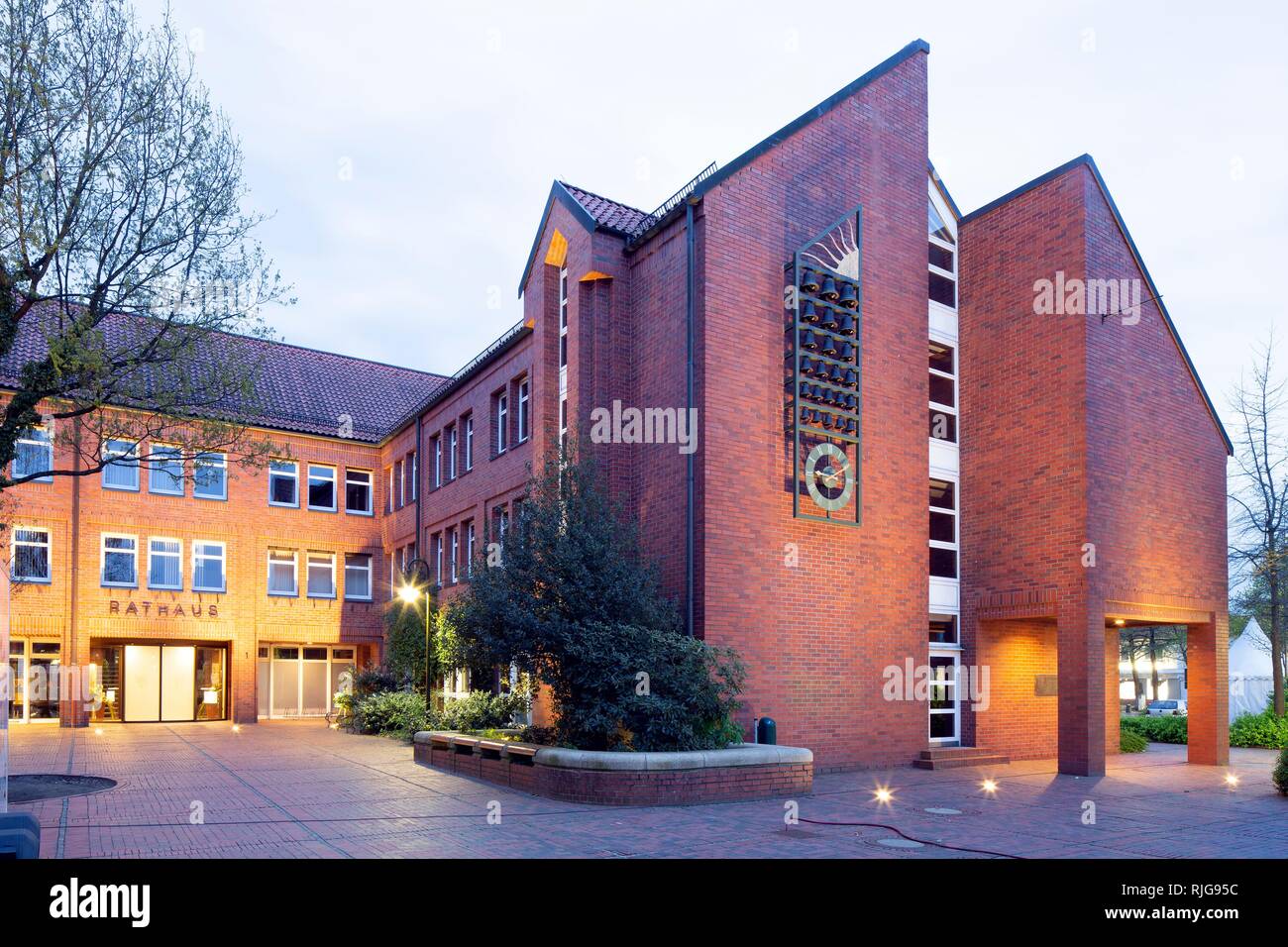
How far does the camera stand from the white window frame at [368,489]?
Answer: 108ft

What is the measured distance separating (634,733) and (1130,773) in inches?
354

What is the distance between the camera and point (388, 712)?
25.0 m

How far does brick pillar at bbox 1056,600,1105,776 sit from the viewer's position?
1698 cm

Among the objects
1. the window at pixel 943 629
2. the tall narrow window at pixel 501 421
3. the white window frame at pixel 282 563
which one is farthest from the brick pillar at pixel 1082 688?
the white window frame at pixel 282 563

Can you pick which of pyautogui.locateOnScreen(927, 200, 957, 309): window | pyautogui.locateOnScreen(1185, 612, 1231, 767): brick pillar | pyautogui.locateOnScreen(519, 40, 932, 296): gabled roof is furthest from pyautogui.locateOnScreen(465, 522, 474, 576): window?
pyautogui.locateOnScreen(1185, 612, 1231, 767): brick pillar

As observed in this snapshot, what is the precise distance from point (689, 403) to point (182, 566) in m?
18.9

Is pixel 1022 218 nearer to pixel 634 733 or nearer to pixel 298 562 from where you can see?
pixel 634 733

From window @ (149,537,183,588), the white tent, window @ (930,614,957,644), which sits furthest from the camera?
the white tent

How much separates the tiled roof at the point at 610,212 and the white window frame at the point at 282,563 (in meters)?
16.1

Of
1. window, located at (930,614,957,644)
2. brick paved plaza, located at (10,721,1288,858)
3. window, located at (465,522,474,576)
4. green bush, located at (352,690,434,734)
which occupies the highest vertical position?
window, located at (465,522,474,576)

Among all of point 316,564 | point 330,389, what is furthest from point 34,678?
point 330,389

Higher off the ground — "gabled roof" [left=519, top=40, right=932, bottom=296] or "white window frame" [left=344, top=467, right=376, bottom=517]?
"gabled roof" [left=519, top=40, right=932, bottom=296]

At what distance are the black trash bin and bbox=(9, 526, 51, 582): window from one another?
20440 millimetres

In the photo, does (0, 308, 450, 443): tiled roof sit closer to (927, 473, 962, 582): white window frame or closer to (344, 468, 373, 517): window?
(344, 468, 373, 517): window
